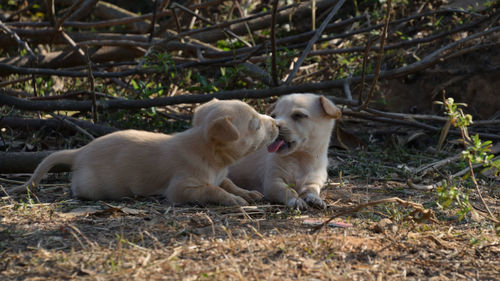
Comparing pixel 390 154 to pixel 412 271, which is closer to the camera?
pixel 412 271

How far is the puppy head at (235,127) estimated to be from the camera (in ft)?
14.2

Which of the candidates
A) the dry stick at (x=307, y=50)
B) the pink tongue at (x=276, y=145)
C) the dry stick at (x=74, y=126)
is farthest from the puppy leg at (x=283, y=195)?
the dry stick at (x=74, y=126)

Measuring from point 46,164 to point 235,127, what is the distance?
1606 millimetres

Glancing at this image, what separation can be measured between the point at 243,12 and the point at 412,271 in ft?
20.7

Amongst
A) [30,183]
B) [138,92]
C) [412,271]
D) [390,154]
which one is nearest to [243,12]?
[138,92]


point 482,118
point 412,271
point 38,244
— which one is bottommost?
point 482,118

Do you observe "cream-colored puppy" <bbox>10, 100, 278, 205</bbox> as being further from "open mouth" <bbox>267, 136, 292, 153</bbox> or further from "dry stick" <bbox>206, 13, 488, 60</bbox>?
"dry stick" <bbox>206, 13, 488, 60</bbox>

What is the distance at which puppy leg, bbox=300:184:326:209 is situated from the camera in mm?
4395

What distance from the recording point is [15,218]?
150 inches

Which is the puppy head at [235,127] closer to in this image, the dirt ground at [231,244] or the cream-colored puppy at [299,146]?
the cream-colored puppy at [299,146]

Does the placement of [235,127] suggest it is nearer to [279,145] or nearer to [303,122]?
[279,145]

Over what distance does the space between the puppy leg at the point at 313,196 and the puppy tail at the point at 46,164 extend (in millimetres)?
1940

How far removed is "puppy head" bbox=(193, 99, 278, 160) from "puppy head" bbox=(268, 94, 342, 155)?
23 cm

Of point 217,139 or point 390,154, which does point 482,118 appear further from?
point 217,139
